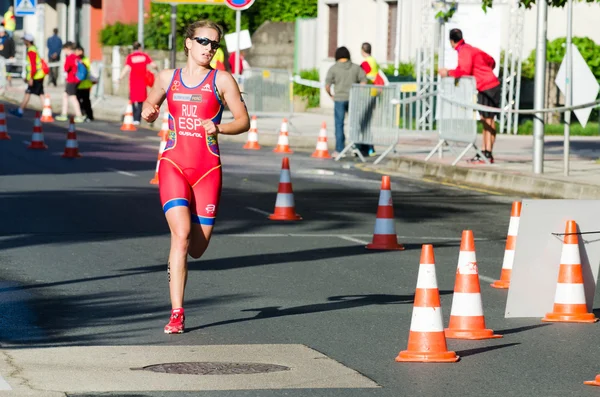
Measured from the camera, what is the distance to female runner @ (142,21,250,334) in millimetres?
8602

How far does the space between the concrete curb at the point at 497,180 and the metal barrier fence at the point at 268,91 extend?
285 inches

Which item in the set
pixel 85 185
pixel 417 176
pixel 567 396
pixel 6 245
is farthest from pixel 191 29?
pixel 417 176

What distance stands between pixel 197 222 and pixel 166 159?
0.43m

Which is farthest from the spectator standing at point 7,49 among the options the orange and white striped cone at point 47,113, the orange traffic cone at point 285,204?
the orange traffic cone at point 285,204

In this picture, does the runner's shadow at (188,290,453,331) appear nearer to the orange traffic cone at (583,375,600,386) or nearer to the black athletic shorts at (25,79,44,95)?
the orange traffic cone at (583,375,600,386)

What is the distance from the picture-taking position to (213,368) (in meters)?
7.41

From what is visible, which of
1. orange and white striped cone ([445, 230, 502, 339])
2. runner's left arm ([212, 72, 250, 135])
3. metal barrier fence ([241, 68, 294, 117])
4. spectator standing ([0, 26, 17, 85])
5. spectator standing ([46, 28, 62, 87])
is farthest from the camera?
spectator standing ([0, 26, 17, 85])

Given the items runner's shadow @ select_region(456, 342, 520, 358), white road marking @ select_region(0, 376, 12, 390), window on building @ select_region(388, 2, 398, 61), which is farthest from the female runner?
window on building @ select_region(388, 2, 398, 61)

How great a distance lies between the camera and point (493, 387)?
7.14 metres

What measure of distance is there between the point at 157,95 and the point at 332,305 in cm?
195

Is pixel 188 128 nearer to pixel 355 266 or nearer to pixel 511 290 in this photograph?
pixel 511 290

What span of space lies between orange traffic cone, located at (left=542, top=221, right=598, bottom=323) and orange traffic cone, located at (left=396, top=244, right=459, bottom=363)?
165 cm

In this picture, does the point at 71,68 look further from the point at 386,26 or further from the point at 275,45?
the point at 275,45

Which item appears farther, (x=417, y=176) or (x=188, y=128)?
(x=417, y=176)
